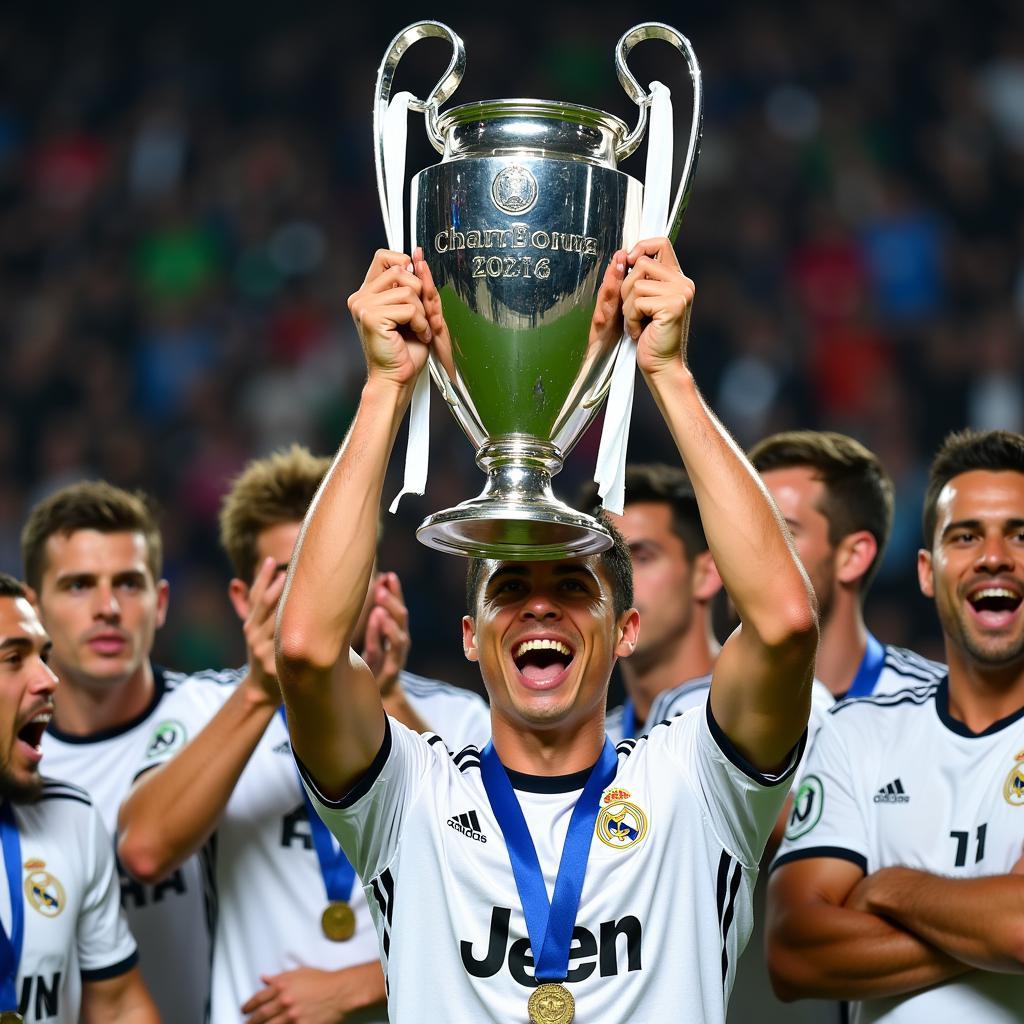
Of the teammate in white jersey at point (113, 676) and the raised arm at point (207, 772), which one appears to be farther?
the teammate in white jersey at point (113, 676)

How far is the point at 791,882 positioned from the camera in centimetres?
315

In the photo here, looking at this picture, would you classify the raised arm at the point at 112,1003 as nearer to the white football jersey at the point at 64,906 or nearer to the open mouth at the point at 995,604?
the white football jersey at the point at 64,906

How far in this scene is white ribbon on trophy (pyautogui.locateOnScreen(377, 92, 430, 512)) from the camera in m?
2.49

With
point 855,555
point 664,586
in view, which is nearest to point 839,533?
point 855,555

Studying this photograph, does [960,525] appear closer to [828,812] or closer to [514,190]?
[828,812]

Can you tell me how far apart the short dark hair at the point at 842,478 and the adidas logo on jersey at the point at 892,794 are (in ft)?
3.41

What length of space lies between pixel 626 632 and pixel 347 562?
2.07 ft

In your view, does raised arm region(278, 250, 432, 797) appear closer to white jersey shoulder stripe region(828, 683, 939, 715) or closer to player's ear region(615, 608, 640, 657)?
player's ear region(615, 608, 640, 657)

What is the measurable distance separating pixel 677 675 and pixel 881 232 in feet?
15.9

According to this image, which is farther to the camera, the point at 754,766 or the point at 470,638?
the point at 470,638

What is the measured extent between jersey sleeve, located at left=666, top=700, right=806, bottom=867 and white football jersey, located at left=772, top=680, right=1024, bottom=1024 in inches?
23.3

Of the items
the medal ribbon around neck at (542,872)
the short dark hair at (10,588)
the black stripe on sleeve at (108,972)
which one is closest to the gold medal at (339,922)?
the black stripe on sleeve at (108,972)

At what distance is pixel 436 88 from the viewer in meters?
2.44

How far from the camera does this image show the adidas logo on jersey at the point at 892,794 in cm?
317
